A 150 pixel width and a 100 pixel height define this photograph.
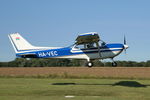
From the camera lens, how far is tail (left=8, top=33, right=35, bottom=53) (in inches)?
934

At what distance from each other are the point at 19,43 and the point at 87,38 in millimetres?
7030

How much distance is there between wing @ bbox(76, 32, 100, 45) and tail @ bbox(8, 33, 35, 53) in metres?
5.07

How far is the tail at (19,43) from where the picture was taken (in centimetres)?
2373

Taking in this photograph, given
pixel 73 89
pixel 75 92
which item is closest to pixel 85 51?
pixel 75 92

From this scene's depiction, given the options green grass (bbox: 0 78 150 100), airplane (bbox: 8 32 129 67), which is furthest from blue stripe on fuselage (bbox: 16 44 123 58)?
green grass (bbox: 0 78 150 100)

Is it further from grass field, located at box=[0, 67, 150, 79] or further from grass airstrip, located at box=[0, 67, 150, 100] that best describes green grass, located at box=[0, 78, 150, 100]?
grass field, located at box=[0, 67, 150, 79]

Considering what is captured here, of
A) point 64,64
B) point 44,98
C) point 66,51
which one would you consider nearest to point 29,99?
point 44,98

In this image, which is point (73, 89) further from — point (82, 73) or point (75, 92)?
point (82, 73)

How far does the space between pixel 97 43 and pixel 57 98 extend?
19.3 feet

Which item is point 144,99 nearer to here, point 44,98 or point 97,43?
point 97,43

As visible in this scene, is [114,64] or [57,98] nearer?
[57,98]

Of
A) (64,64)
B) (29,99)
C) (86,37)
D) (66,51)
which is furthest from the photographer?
(64,64)

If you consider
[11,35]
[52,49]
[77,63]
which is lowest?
[77,63]

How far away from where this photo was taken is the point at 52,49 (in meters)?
23.2
